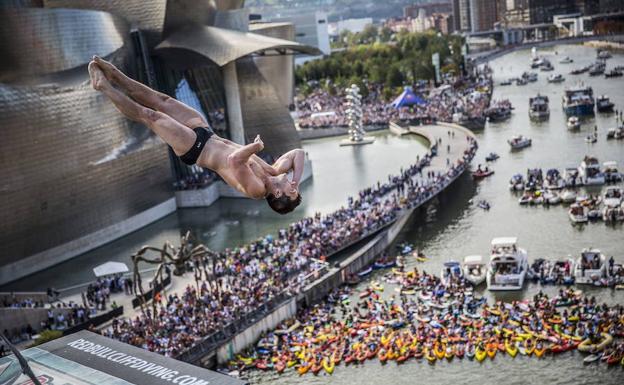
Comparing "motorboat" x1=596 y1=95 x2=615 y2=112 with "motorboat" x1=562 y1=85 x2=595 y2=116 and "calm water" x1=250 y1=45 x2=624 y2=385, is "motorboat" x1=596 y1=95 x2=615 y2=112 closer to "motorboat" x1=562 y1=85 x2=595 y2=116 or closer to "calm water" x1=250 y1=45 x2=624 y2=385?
"motorboat" x1=562 y1=85 x2=595 y2=116

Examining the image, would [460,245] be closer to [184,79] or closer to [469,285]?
[469,285]

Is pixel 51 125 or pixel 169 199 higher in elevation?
pixel 51 125

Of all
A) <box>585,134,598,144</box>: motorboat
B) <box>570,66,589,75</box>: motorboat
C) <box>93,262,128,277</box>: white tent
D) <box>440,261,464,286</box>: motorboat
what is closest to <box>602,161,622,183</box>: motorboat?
<box>585,134,598,144</box>: motorboat

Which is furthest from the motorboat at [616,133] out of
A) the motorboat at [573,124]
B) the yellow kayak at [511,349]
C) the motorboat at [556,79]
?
the motorboat at [556,79]

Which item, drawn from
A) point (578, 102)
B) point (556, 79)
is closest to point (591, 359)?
point (578, 102)

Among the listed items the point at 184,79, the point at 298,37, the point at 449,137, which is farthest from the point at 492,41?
the point at 184,79

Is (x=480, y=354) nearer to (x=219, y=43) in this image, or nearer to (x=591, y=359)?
(x=591, y=359)
